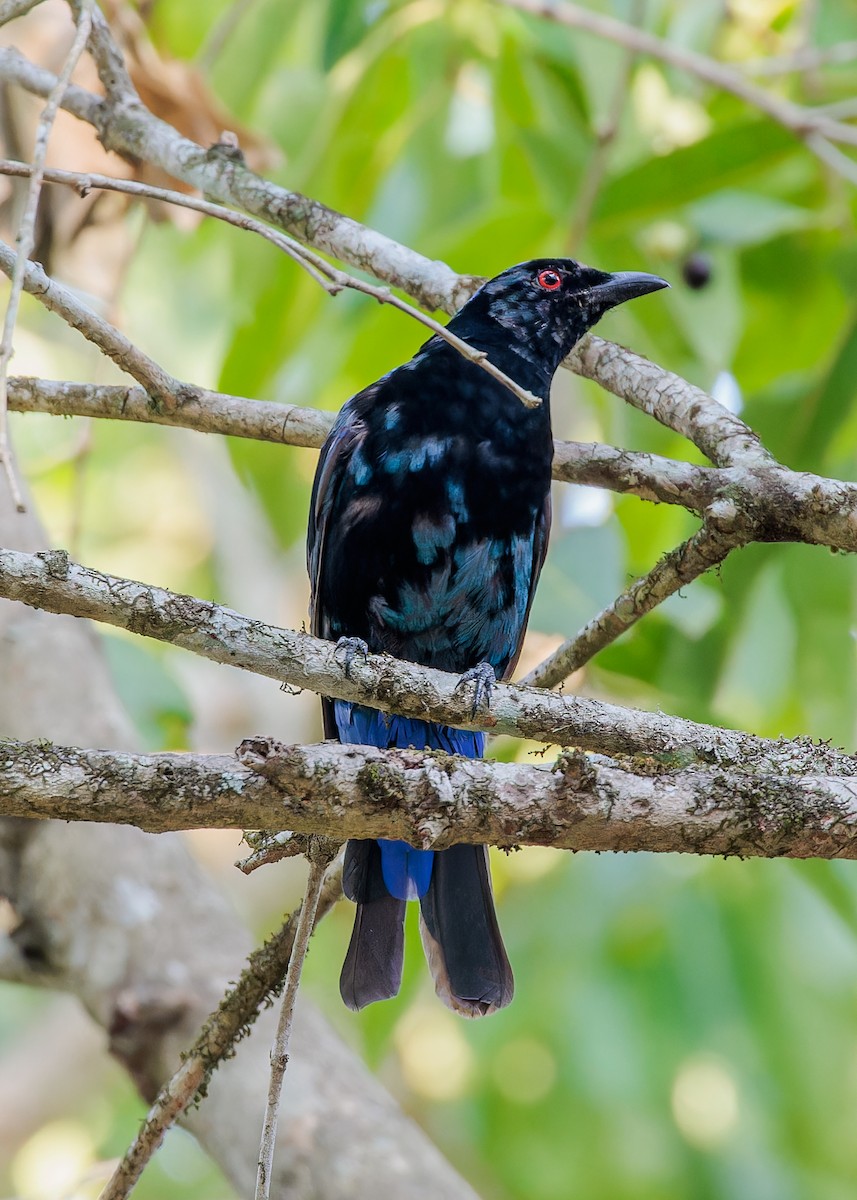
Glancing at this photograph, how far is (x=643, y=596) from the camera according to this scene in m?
2.62

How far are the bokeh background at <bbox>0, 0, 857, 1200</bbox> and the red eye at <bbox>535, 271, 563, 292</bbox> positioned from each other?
0.38 meters

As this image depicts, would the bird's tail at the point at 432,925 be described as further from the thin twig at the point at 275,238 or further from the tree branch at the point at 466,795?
the thin twig at the point at 275,238

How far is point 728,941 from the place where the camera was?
22.6 ft

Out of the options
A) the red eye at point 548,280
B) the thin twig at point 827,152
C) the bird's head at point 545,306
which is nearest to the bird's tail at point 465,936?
the bird's head at point 545,306

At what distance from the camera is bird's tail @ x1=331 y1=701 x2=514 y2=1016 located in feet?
9.84

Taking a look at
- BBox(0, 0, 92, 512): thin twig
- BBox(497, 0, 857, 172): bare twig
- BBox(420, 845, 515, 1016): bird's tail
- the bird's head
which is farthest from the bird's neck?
BBox(0, 0, 92, 512): thin twig

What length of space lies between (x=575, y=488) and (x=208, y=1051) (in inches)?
131

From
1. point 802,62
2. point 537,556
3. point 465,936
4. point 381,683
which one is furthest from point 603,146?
point 381,683

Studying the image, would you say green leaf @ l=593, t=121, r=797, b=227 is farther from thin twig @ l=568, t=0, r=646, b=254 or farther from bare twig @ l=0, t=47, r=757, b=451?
bare twig @ l=0, t=47, r=757, b=451

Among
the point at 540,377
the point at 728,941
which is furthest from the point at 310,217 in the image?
the point at 728,941

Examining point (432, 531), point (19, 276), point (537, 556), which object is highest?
point (537, 556)

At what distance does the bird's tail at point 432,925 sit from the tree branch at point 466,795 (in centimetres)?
104

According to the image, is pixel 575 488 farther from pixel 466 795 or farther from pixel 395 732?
pixel 466 795

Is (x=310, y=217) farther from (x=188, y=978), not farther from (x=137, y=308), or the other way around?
(x=137, y=308)
